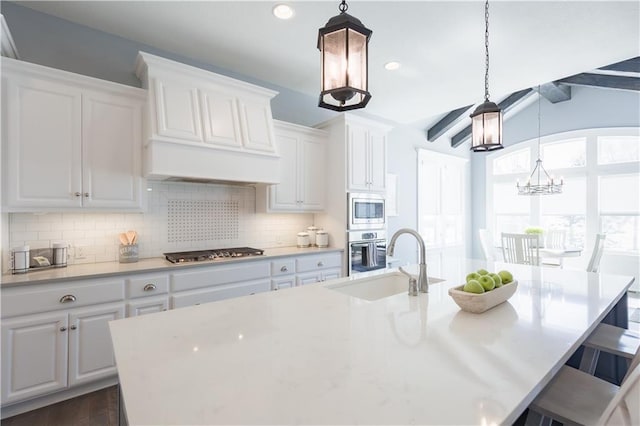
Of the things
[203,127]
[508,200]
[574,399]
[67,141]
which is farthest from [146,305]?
[508,200]

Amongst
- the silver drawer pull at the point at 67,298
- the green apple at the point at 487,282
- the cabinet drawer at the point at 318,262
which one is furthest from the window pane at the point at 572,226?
the silver drawer pull at the point at 67,298

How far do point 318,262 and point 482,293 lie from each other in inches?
87.4

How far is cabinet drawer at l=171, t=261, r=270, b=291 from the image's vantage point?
252 centimetres

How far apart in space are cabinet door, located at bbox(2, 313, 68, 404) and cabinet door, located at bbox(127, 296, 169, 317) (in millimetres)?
383

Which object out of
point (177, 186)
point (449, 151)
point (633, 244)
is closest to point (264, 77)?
point (177, 186)

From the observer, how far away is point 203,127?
2.78 meters

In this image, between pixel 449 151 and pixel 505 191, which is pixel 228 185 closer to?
pixel 449 151

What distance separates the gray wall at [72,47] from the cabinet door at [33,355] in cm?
198

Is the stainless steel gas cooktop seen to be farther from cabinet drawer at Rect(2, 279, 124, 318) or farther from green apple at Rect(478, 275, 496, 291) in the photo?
green apple at Rect(478, 275, 496, 291)

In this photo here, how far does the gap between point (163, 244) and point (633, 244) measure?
23.2 feet

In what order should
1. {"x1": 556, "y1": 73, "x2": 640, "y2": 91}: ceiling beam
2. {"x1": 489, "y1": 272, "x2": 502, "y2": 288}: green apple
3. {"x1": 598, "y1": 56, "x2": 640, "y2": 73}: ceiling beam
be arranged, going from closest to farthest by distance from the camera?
{"x1": 489, "y1": 272, "x2": 502, "y2": 288}: green apple → {"x1": 598, "y1": 56, "x2": 640, "y2": 73}: ceiling beam → {"x1": 556, "y1": 73, "x2": 640, "y2": 91}: ceiling beam

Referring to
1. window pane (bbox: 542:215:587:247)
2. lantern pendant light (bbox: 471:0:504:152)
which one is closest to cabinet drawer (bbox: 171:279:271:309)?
lantern pendant light (bbox: 471:0:504:152)

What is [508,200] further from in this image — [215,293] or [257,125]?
[215,293]

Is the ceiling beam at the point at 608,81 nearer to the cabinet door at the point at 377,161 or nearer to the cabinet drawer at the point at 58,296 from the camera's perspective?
the cabinet door at the point at 377,161
